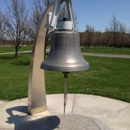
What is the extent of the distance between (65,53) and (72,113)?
2.23m

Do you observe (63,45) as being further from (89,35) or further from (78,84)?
(89,35)

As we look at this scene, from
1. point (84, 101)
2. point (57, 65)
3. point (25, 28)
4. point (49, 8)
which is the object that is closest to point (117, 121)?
point (84, 101)

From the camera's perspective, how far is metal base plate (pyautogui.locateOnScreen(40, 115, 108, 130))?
3.36 m

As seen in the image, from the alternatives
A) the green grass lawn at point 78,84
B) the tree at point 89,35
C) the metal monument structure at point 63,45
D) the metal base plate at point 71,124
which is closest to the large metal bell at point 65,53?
the metal monument structure at point 63,45

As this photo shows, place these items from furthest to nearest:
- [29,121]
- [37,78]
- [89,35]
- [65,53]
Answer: [89,35] < [37,78] < [29,121] < [65,53]

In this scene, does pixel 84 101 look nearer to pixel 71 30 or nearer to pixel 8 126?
pixel 8 126

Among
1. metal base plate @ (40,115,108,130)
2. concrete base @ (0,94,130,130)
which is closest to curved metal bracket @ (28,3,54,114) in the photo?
concrete base @ (0,94,130,130)

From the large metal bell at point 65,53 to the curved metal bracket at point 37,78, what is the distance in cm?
137

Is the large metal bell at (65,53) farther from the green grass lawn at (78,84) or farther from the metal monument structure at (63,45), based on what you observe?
the green grass lawn at (78,84)

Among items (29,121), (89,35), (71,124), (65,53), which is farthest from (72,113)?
(89,35)

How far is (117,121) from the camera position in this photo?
13.1 ft

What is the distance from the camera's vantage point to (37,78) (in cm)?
429

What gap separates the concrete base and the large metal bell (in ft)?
4.73

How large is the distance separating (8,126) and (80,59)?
85.6 inches
